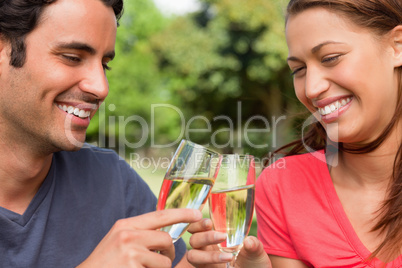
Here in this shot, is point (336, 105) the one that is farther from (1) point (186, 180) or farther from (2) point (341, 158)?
(1) point (186, 180)

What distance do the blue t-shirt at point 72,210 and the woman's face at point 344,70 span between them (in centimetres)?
119

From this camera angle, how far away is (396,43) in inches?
94.0

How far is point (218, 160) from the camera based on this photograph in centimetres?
190

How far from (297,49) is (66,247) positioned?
63.0 inches

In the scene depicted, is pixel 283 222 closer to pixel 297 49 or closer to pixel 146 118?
pixel 297 49

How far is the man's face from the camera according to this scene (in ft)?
7.47

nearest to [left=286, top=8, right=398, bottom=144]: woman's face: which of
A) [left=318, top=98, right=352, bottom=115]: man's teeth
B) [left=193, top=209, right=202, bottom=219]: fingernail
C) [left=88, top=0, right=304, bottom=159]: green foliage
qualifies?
[left=318, top=98, right=352, bottom=115]: man's teeth

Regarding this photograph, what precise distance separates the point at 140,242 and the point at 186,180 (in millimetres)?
293

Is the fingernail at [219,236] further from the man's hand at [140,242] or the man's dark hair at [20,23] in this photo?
the man's dark hair at [20,23]

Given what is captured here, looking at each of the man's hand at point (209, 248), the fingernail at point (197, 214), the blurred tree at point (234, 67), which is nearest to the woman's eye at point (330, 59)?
the man's hand at point (209, 248)

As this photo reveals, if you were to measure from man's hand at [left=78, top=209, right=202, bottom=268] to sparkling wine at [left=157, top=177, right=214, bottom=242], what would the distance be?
0.07m

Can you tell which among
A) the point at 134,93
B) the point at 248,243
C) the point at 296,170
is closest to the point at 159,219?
the point at 248,243

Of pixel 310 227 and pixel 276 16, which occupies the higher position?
pixel 276 16

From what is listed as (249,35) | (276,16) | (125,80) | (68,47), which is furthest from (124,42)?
(68,47)
